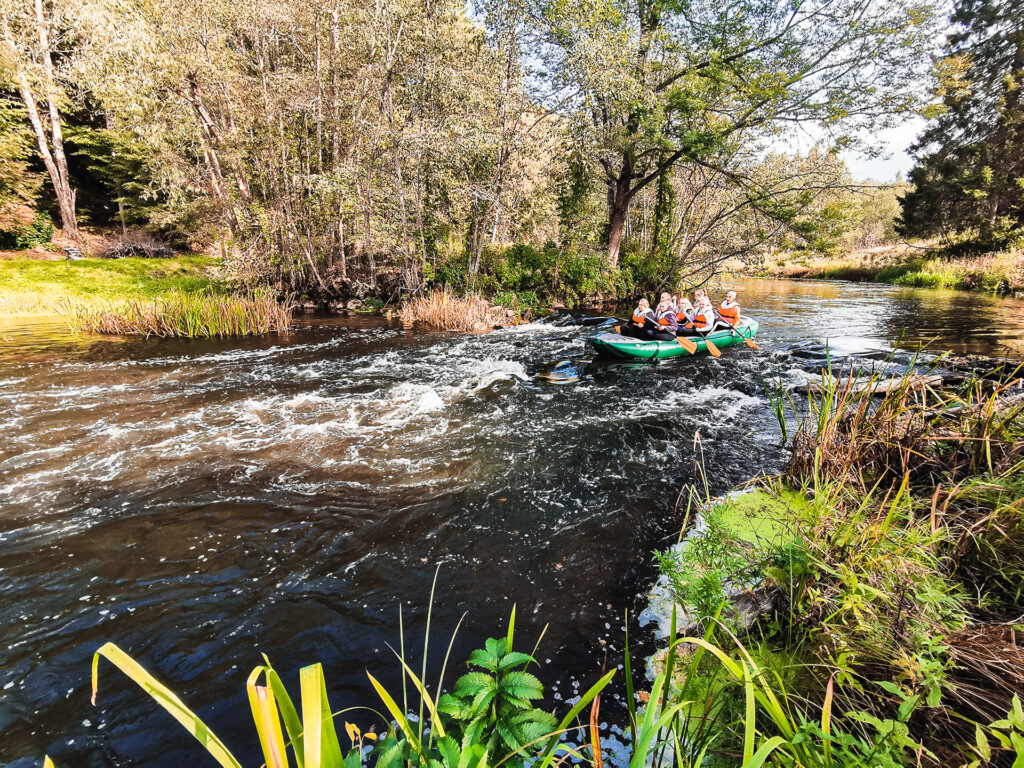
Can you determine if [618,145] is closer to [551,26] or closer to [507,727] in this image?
[551,26]

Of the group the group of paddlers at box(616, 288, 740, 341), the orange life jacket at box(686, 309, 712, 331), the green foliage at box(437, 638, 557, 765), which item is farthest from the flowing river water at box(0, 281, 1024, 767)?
the orange life jacket at box(686, 309, 712, 331)

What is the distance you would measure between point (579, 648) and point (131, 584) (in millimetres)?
2903

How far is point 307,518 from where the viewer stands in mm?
3602

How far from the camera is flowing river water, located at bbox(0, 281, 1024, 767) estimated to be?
Answer: 227cm

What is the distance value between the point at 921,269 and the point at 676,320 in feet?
70.8

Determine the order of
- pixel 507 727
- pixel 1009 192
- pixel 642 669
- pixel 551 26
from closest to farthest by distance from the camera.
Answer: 1. pixel 507 727
2. pixel 642 669
3. pixel 551 26
4. pixel 1009 192

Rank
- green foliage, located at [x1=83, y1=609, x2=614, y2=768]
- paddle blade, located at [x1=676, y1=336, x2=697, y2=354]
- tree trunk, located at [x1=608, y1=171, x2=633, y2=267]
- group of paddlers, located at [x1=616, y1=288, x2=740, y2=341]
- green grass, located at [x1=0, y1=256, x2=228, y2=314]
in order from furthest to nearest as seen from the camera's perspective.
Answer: tree trunk, located at [x1=608, y1=171, x2=633, y2=267], green grass, located at [x1=0, y1=256, x2=228, y2=314], group of paddlers, located at [x1=616, y1=288, x2=740, y2=341], paddle blade, located at [x1=676, y1=336, x2=697, y2=354], green foliage, located at [x1=83, y1=609, x2=614, y2=768]

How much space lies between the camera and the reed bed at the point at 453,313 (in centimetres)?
1231

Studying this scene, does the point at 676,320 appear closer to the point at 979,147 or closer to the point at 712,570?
the point at 712,570

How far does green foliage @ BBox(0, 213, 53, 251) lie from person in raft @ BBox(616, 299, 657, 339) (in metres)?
23.6

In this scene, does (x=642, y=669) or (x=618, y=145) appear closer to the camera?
(x=642, y=669)

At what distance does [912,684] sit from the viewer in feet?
4.68

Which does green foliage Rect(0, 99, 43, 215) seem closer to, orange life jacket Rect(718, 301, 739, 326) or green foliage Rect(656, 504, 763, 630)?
A: orange life jacket Rect(718, 301, 739, 326)

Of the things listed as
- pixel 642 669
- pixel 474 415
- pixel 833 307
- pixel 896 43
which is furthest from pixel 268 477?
pixel 833 307
